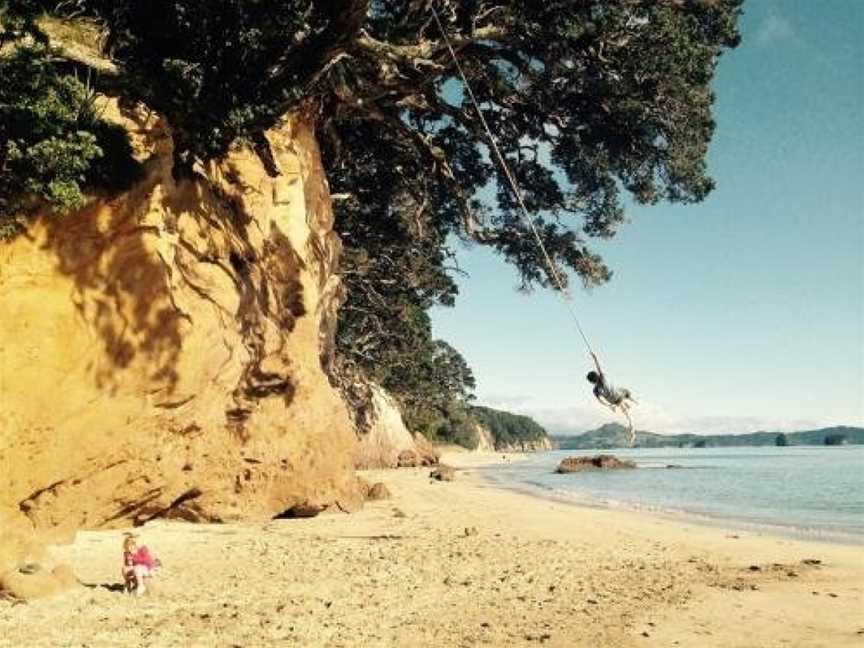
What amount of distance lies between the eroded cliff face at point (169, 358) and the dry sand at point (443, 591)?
95 centimetres

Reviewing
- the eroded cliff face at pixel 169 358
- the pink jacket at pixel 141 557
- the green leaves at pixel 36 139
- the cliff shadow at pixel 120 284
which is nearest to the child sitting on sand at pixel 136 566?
the pink jacket at pixel 141 557

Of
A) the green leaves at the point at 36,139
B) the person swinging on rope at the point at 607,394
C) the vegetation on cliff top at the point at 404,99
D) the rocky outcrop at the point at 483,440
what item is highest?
the vegetation on cliff top at the point at 404,99

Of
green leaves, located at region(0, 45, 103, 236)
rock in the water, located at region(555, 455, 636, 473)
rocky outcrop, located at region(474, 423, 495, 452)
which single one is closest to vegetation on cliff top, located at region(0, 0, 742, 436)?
green leaves, located at region(0, 45, 103, 236)

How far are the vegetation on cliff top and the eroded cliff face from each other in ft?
3.25

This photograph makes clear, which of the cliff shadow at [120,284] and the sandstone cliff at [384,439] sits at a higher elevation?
the cliff shadow at [120,284]

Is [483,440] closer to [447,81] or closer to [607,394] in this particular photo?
[447,81]

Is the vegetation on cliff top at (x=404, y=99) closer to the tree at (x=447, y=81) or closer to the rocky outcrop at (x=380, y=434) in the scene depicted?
the tree at (x=447, y=81)

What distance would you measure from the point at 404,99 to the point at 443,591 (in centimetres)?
1396

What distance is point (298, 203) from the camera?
18141 mm

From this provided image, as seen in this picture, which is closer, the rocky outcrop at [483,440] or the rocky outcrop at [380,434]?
the rocky outcrop at [380,434]

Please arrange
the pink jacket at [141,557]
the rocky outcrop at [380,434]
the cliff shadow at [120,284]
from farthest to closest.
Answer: the rocky outcrop at [380,434], the cliff shadow at [120,284], the pink jacket at [141,557]

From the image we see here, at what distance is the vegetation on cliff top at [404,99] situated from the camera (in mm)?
12055

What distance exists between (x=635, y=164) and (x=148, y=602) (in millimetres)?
17435

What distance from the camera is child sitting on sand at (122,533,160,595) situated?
9219 millimetres
